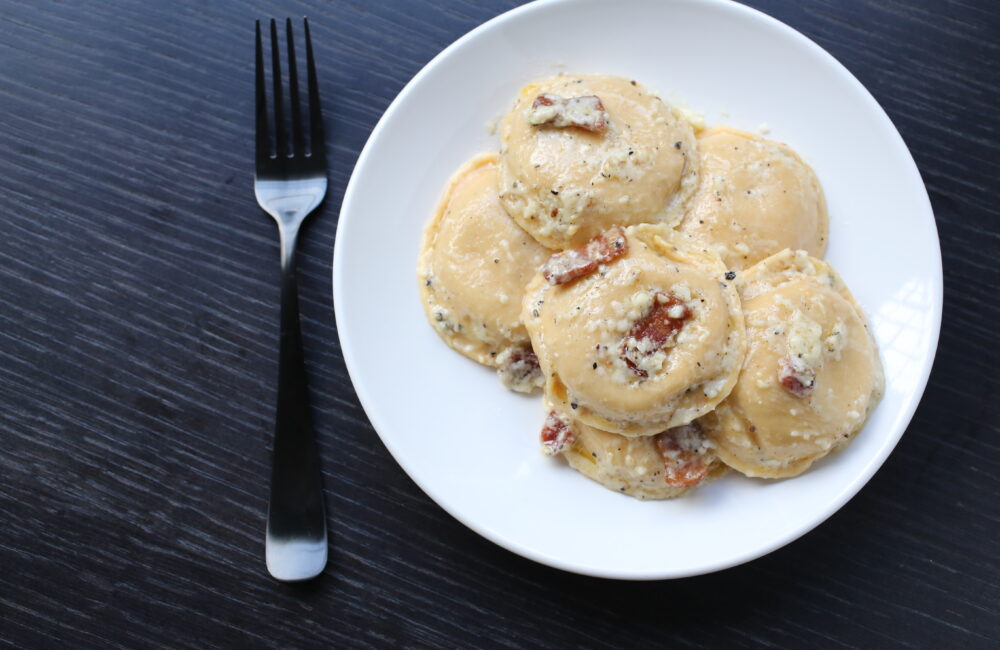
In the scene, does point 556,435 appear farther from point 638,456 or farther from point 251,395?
point 251,395

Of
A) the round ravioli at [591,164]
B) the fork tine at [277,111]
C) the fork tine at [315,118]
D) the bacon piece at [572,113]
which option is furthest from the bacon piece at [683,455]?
the fork tine at [277,111]

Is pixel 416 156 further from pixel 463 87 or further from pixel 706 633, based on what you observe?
pixel 706 633

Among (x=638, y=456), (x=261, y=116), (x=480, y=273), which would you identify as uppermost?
(x=261, y=116)

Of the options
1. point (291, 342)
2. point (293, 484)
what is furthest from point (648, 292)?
point (293, 484)

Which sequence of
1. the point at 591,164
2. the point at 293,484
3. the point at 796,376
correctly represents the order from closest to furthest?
the point at 796,376
the point at 591,164
the point at 293,484

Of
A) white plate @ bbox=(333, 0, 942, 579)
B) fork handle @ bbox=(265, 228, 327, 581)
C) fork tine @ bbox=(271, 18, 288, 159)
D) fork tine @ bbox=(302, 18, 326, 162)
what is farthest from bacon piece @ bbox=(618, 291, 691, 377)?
fork tine @ bbox=(271, 18, 288, 159)

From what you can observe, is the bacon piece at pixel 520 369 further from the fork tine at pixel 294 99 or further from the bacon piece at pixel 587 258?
the fork tine at pixel 294 99
